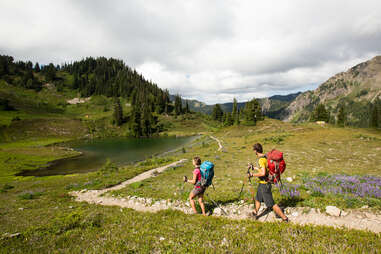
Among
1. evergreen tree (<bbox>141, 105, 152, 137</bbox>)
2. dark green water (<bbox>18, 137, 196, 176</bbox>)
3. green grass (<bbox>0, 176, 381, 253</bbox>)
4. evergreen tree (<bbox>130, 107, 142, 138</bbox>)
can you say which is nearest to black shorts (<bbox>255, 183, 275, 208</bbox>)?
green grass (<bbox>0, 176, 381, 253</bbox>)

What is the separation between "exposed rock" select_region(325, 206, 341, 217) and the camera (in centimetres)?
726

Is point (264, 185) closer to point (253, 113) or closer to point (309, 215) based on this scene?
point (309, 215)

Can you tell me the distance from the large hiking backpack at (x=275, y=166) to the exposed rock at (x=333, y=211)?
102 inches

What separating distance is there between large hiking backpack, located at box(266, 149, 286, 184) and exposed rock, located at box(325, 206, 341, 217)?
260 centimetres

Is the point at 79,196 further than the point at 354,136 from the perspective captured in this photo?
No

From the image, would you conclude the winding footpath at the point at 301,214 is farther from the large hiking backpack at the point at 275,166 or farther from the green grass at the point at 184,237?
the large hiking backpack at the point at 275,166

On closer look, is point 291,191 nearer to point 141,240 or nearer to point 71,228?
point 141,240

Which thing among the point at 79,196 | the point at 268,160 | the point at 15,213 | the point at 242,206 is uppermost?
the point at 268,160

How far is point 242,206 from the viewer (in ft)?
30.9

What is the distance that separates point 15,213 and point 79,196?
5280mm

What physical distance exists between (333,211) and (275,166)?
3174mm

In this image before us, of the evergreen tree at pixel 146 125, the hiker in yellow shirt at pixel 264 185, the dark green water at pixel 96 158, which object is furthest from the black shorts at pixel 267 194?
the evergreen tree at pixel 146 125

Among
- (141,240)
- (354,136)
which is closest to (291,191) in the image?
(141,240)

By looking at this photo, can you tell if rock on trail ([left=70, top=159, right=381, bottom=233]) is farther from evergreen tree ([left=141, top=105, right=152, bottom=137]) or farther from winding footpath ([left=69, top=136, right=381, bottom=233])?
evergreen tree ([left=141, top=105, right=152, bottom=137])
